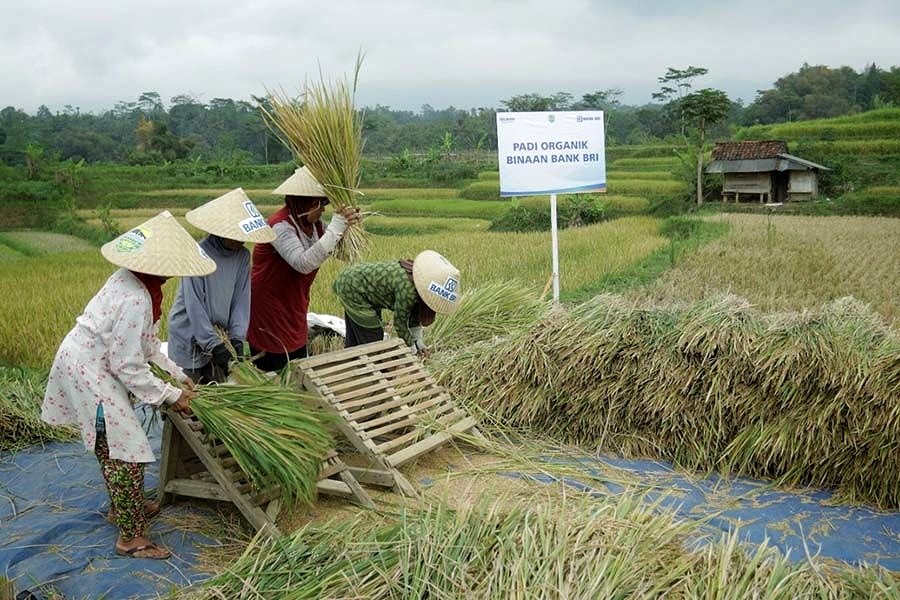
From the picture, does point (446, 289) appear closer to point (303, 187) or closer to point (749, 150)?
point (303, 187)

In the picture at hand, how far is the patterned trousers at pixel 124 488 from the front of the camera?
295cm

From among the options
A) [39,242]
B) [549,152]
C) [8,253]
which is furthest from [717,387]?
[39,242]

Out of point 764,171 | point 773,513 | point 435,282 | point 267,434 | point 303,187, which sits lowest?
point 773,513

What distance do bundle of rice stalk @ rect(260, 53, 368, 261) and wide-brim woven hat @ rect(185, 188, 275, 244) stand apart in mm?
572

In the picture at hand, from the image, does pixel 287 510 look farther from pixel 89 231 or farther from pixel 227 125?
pixel 227 125

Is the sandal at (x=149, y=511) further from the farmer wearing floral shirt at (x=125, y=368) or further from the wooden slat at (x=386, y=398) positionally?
the wooden slat at (x=386, y=398)

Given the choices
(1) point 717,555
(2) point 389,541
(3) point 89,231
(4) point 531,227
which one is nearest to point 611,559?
(1) point 717,555

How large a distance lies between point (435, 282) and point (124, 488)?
64.2 inches

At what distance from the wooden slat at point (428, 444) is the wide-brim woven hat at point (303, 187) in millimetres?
1263

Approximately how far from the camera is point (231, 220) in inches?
133

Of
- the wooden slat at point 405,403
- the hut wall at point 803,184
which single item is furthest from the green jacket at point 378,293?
the hut wall at point 803,184

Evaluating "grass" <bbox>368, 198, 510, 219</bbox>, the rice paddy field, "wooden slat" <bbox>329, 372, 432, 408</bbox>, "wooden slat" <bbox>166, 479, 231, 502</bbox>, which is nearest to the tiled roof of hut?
"grass" <bbox>368, 198, 510, 219</bbox>

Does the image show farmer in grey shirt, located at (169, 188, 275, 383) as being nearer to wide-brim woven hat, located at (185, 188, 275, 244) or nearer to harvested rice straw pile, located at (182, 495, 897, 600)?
wide-brim woven hat, located at (185, 188, 275, 244)

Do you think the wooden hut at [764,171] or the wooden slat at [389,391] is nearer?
the wooden slat at [389,391]
